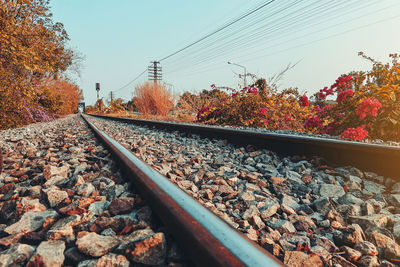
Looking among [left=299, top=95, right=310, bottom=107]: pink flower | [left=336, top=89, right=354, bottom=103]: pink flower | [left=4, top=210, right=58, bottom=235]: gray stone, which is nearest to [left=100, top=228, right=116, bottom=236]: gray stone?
[left=4, top=210, right=58, bottom=235]: gray stone

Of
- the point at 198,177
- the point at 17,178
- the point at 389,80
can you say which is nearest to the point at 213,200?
the point at 198,177

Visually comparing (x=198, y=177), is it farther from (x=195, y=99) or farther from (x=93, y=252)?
(x=195, y=99)

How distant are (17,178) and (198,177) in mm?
1470

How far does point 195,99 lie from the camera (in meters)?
10.8

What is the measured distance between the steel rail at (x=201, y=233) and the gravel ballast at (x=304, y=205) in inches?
14.1

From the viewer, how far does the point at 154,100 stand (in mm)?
13594

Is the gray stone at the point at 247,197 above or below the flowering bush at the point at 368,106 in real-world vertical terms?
below

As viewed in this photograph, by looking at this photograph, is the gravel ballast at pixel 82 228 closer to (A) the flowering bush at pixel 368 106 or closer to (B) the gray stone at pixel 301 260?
(B) the gray stone at pixel 301 260

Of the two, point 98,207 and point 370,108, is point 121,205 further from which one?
point 370,108

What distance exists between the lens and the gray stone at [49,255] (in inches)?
29.0

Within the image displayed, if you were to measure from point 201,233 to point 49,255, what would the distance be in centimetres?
51

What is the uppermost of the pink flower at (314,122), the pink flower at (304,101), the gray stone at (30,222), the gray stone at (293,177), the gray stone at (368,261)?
the pink flower at (304,101)

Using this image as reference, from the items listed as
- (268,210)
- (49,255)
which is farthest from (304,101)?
(49,255)

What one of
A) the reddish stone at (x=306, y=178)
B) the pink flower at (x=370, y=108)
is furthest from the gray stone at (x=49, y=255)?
the pink flower at (x=370, y=108)
